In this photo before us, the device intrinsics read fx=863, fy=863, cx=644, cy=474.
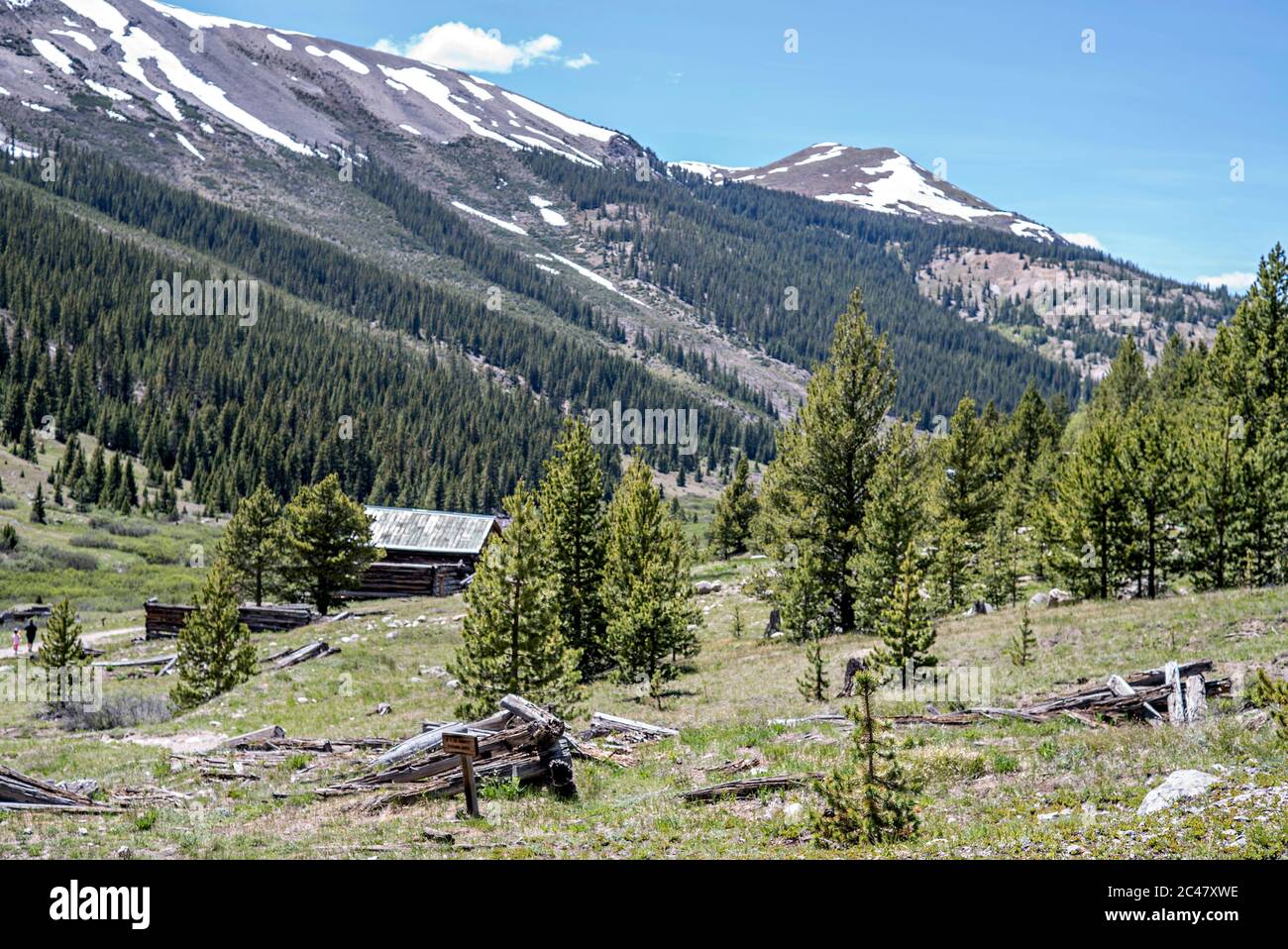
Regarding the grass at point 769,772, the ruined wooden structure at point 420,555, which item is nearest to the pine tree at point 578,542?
the grass at point 769,772

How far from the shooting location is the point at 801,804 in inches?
476

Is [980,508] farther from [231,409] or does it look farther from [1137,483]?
[231,409]

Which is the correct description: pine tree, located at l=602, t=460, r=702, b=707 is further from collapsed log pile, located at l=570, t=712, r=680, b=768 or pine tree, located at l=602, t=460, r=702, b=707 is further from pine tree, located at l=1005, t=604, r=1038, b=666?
pine tree, located at l=1005, t=604, r=1038, b=666

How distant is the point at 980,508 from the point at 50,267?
167555 millimetres

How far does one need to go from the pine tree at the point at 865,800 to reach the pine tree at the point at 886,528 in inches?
706

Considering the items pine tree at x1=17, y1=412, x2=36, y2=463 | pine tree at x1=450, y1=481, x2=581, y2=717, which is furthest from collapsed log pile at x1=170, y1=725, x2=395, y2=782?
pine tree at x1=17, y1=412, x2=36, y2=463

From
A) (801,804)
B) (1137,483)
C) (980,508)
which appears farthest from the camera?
(980,508)

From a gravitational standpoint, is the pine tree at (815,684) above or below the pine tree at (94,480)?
below

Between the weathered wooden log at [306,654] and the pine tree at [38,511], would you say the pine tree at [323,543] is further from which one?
the pine tree at [38,511]

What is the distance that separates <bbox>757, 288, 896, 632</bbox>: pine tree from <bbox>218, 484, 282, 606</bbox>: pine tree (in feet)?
104

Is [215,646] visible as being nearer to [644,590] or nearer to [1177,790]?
[644,590]

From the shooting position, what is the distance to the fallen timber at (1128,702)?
47.4 feet

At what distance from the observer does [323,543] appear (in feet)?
163
